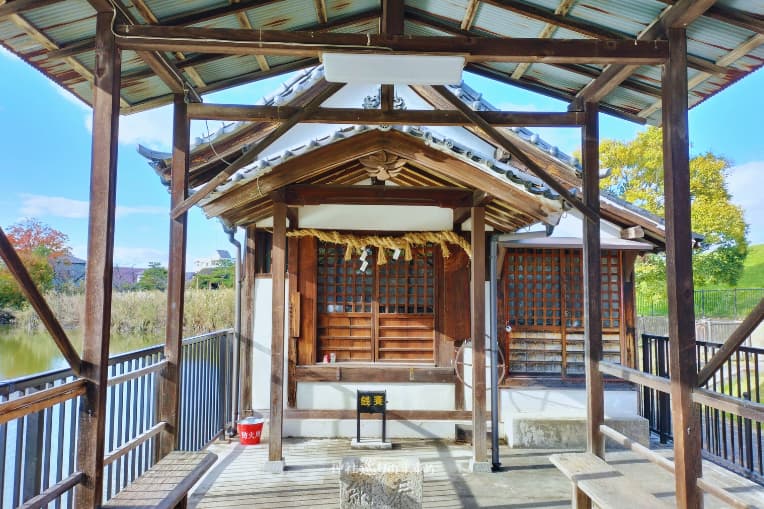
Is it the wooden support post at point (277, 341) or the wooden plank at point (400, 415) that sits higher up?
the wooden support post at point (277, 341)

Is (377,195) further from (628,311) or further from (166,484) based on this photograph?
(628,311)

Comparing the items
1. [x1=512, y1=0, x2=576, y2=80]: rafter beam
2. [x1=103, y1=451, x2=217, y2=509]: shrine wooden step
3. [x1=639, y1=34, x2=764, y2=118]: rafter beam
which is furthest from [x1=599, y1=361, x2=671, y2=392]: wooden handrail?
[x1=103, y1=451, x2=217, y2=509]: shrine wooden step

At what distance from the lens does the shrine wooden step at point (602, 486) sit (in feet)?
8.95

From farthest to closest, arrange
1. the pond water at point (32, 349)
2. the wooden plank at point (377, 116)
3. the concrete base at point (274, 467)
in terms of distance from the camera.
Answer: the pond water at point (32, 349) → the concrete base at point (274, 467) → the wooden plank at point (377, 116)

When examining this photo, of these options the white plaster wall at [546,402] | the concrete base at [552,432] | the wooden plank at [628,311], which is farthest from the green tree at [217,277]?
the wooden plank at [628,311]

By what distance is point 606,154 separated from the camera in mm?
17578

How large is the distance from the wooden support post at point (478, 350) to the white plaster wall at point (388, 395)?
1.21 meters

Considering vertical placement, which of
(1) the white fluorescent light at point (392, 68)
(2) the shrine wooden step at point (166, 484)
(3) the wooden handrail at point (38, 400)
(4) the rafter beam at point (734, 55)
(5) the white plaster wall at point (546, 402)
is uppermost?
(4) the rafter beam at point (734, 55)

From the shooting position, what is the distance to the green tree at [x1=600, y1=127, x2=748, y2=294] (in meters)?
15.5

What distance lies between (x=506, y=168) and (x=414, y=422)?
355cm

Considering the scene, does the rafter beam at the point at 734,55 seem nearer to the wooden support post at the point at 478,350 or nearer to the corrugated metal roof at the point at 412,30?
the corrugated metal roof at the point at 412,30

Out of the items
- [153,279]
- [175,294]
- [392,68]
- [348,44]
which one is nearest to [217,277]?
[153,279]

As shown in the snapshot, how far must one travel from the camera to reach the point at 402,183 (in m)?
6.40

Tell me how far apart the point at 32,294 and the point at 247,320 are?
4440 millimetres
